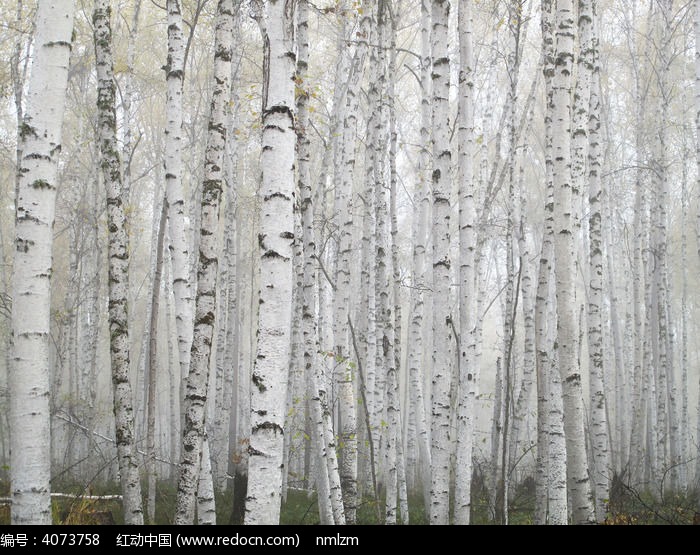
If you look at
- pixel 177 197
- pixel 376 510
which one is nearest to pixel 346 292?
pixel 177 197

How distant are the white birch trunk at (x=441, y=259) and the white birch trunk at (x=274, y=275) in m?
2.20

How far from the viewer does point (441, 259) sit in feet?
16.5

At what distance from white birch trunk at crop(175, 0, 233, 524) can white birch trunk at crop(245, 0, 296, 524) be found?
1.81m

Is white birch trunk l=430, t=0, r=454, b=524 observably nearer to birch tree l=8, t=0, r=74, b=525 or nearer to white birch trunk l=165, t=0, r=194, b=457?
white birch trunk l=165, t=0, r=194, b=457

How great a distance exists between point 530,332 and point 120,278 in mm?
5488

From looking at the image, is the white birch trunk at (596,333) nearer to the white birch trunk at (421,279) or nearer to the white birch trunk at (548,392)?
the white birch trunk at (548,392)

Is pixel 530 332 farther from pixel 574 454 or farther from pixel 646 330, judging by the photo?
pixel 646 330

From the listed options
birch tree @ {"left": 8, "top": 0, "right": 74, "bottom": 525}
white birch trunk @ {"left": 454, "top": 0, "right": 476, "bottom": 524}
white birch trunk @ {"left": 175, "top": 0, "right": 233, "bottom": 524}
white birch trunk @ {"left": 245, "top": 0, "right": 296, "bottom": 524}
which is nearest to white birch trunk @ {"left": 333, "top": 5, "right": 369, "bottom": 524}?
white birch trunk @ {"left": 454, "top": 0, "right": 476, "bottom": 524}

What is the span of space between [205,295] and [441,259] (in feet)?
6.80

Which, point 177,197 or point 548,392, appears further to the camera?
point 548,392

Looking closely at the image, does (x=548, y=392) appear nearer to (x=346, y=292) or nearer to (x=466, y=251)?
(x=466, y=251)

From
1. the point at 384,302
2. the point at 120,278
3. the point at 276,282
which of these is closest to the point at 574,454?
Answer: the point at 384,302

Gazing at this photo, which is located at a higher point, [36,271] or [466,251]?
[466,251]

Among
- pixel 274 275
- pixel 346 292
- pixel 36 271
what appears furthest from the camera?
pixel 346 292
